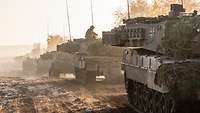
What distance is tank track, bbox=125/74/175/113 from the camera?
1119 cm

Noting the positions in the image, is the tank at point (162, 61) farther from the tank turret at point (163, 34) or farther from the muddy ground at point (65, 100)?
the muddy ground at point (65, 100)

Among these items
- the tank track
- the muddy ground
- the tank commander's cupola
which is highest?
the tank commander's cupola

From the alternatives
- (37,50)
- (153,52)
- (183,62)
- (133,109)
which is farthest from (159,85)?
(37,50)

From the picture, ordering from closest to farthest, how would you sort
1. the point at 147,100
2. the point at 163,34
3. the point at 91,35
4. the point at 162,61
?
the point at 162,61 < the point at 163,34 < the point at 147,100 < the point at 91,35

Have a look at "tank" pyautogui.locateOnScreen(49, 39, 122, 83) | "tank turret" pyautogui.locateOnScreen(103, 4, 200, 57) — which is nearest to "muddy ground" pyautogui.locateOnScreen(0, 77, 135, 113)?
"tank" pyautogui.locateOnScreen(49, 39, 122, 83)

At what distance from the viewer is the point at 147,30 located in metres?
13.7

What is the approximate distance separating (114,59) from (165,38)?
11.5m

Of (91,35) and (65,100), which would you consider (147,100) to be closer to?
(65,100)

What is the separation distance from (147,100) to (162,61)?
2.62m

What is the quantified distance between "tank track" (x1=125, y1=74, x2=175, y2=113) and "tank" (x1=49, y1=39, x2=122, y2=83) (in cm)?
784

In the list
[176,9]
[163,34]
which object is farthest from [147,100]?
[176,9]

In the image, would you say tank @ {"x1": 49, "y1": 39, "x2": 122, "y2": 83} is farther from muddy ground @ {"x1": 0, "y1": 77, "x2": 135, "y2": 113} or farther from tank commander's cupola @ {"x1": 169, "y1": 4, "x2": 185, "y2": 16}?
tank commander's cupola @ {"x1": 169, "y1": 4, "x2": 185, "y2": 16}

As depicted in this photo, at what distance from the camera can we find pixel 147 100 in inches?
521

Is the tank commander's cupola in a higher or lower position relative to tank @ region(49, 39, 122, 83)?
higher
